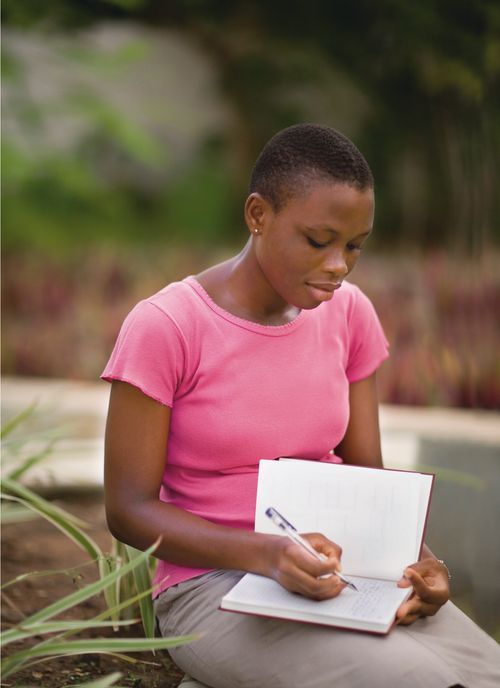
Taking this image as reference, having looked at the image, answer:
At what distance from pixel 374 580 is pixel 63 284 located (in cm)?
671

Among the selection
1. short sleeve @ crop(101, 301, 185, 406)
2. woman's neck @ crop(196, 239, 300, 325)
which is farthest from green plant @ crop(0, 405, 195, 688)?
woman's neck @ crop(196, 239, 300, 325)

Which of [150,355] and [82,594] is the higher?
[150,355]

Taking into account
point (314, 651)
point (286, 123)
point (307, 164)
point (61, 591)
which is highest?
point (286, 123)

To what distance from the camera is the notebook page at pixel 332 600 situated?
1.83 metres

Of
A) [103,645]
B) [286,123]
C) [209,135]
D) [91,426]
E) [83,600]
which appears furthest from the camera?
[286,123]

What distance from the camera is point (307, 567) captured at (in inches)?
72.3

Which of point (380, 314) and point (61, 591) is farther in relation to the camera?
point (380, 314)

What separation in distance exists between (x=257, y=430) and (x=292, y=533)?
0.37 meters

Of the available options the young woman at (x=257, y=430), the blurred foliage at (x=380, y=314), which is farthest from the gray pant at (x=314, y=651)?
the blurred foliage at (x=380, y=314)

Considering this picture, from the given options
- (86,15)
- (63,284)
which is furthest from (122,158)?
(63,284)

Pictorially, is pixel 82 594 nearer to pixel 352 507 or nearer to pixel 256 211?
pixel 352 507

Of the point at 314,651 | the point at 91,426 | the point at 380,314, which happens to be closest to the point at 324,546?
the point at 314,651

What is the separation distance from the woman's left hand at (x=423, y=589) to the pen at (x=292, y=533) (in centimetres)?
11

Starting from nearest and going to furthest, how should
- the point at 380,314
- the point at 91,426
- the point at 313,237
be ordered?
1. the point at 313,237
2. the point at 91,426
3. the point at 380,314
